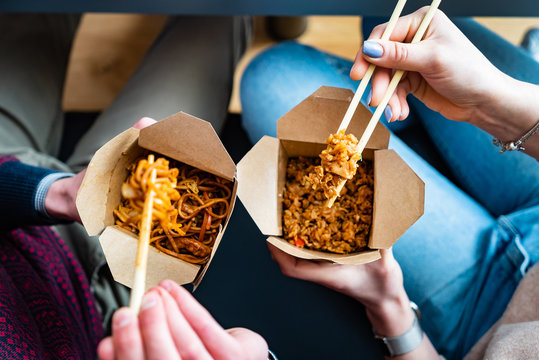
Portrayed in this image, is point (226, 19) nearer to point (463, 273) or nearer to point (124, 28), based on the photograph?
point (124, 28)

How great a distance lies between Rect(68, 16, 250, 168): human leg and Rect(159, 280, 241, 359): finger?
773 millimetres

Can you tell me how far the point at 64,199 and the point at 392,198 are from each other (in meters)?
0.78

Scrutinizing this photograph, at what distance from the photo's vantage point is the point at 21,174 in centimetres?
102

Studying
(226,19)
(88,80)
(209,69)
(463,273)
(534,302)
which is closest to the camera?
(534,302)

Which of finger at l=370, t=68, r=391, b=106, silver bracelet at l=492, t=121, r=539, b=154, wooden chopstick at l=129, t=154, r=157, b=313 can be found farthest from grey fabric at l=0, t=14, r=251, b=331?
silver bracelet at l=492, t=121, r=539, b=154

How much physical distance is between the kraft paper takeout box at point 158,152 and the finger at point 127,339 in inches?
10.1

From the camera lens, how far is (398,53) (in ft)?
2.77

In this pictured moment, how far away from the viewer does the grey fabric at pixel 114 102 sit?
3.90 ft

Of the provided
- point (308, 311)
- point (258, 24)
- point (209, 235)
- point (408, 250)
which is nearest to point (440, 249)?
point (408, 250)

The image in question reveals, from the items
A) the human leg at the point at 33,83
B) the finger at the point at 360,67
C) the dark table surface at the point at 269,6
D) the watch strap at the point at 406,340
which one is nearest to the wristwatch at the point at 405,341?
the watch strap at the point at 406,340

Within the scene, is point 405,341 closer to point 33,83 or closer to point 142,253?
point 142,253

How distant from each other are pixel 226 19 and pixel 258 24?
62cm

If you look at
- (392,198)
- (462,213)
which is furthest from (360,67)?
(462,213)

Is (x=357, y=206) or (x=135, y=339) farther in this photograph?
(x=357, y=206)
